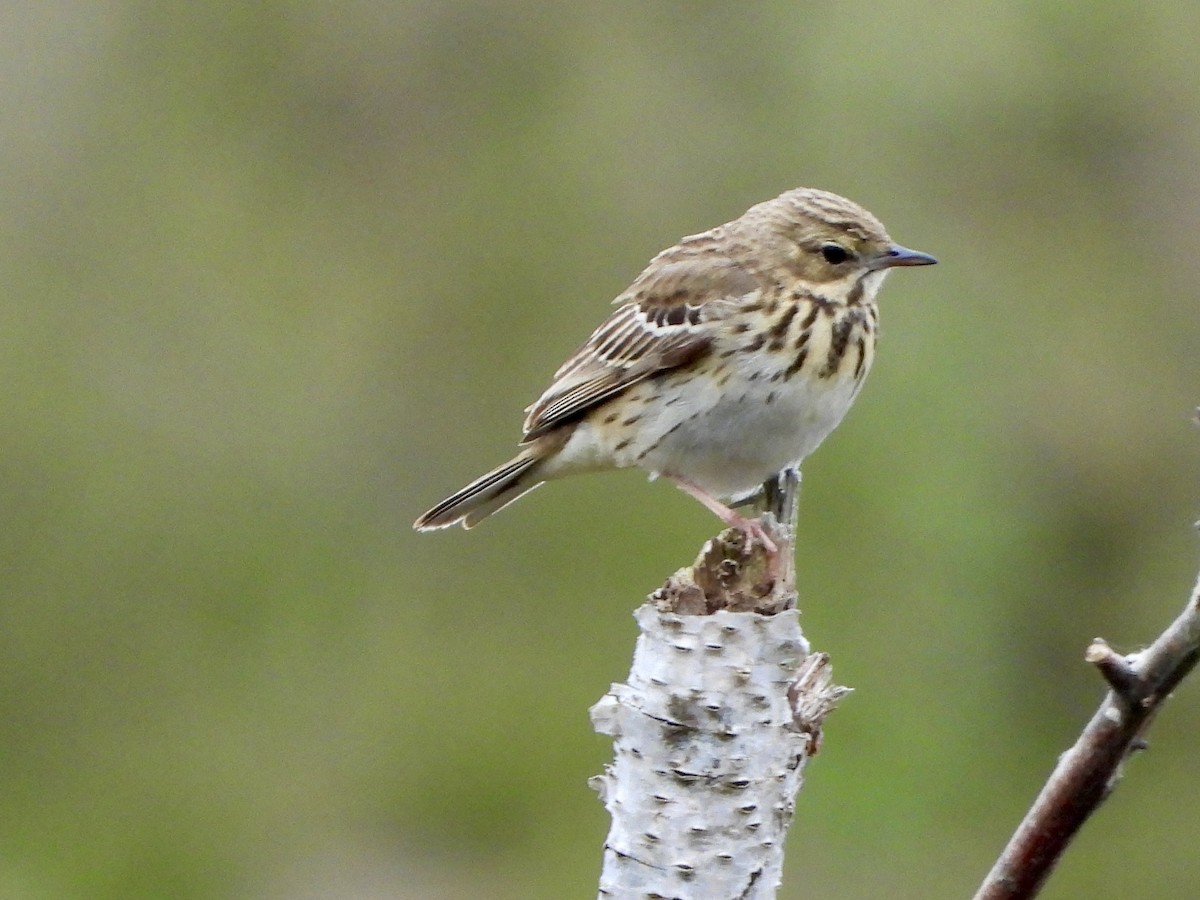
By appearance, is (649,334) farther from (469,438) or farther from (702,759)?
(469,438)

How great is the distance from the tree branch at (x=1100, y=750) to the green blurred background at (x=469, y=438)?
7.65 metres

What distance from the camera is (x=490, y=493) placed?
19.0ft

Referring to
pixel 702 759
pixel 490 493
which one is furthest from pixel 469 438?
pixel 702 759

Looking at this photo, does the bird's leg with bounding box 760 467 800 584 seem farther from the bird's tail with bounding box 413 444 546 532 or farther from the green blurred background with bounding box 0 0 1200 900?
the green blurred background with bounding box 0 0 1200 900

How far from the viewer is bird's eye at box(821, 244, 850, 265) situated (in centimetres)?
528

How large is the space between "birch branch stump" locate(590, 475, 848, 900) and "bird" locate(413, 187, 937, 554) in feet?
4.33

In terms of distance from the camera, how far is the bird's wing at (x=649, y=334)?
5.22 meters

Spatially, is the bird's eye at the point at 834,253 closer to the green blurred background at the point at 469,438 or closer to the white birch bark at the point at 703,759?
the white birch bark at the point at 703,759

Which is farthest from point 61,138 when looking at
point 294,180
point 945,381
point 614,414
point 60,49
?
point 614,414

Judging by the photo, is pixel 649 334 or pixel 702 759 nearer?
pixel 702 759

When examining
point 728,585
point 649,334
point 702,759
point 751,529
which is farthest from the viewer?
point 649,334

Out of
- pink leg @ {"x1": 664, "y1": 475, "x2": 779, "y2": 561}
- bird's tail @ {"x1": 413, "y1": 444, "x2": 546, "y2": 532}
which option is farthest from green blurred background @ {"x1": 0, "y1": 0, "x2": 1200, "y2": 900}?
pink leg @ {"x1": 664, "y1": 475, "x2": 779, "y2": 561}

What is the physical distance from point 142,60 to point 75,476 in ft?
9.59

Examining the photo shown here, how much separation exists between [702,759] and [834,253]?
2.32 meters
